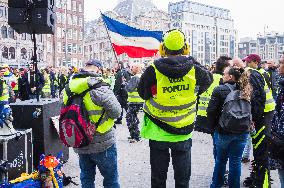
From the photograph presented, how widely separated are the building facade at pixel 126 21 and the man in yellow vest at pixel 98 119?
85.1m

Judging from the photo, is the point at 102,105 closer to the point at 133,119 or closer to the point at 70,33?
the point at 133,119

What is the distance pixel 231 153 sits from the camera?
502cm

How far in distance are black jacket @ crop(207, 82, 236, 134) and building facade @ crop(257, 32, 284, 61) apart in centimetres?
12258

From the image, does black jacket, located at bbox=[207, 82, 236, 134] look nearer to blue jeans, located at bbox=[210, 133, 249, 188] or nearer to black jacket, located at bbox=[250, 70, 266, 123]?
blue jeans, located at bbox=[210, 133, 249, 188]

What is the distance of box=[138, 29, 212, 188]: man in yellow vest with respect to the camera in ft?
12.9

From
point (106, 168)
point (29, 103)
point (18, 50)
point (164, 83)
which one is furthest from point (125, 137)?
point (18, 50)

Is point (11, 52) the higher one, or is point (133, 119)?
point (11, 52)

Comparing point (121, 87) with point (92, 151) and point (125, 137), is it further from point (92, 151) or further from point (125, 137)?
point (92, 151)

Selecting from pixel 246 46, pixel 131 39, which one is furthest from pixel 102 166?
pixel 246 46

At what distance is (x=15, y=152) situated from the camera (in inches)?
217

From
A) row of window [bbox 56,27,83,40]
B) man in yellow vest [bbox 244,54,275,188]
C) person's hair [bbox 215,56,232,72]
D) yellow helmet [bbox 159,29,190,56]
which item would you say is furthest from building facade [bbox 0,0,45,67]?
yellow helmet [bbox 159,29,190,56]

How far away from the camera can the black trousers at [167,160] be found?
402 cm

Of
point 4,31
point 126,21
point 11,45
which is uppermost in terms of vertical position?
point 126,21

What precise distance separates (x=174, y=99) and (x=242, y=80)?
1298 millimetres
